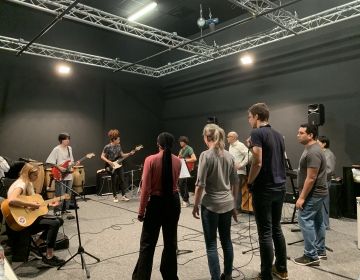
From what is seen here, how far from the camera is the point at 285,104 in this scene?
719cm

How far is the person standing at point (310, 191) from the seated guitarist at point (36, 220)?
2.74m

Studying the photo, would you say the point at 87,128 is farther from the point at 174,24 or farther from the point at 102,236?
the point at 102,236

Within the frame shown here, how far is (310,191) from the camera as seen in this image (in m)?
3.20

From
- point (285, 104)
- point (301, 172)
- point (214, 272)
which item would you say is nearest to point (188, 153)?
point (285, 104)

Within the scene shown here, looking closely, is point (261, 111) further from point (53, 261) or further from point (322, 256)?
point (53, 261)

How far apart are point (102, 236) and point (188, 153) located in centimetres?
300

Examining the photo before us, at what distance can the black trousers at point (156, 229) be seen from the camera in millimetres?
2607

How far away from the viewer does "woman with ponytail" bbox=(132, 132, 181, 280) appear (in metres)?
2.60

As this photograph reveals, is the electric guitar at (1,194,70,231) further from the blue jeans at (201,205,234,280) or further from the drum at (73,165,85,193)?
the drum at (73,165,85,193)

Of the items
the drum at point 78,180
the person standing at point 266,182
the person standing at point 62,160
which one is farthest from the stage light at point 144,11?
the person standing at point 266,182

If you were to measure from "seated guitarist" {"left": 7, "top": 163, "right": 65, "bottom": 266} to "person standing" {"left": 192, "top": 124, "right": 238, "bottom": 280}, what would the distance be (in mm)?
1874

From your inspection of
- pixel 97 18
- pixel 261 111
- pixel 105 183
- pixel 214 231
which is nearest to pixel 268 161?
pixel 261 111

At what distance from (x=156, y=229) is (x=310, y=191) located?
1720mm

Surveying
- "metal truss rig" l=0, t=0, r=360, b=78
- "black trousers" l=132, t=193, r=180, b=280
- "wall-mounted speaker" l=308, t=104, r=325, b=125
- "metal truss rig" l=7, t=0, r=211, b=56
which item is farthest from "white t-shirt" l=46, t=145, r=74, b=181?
"wall-mounted speaker" l=308, t=104, r=325, b=125
